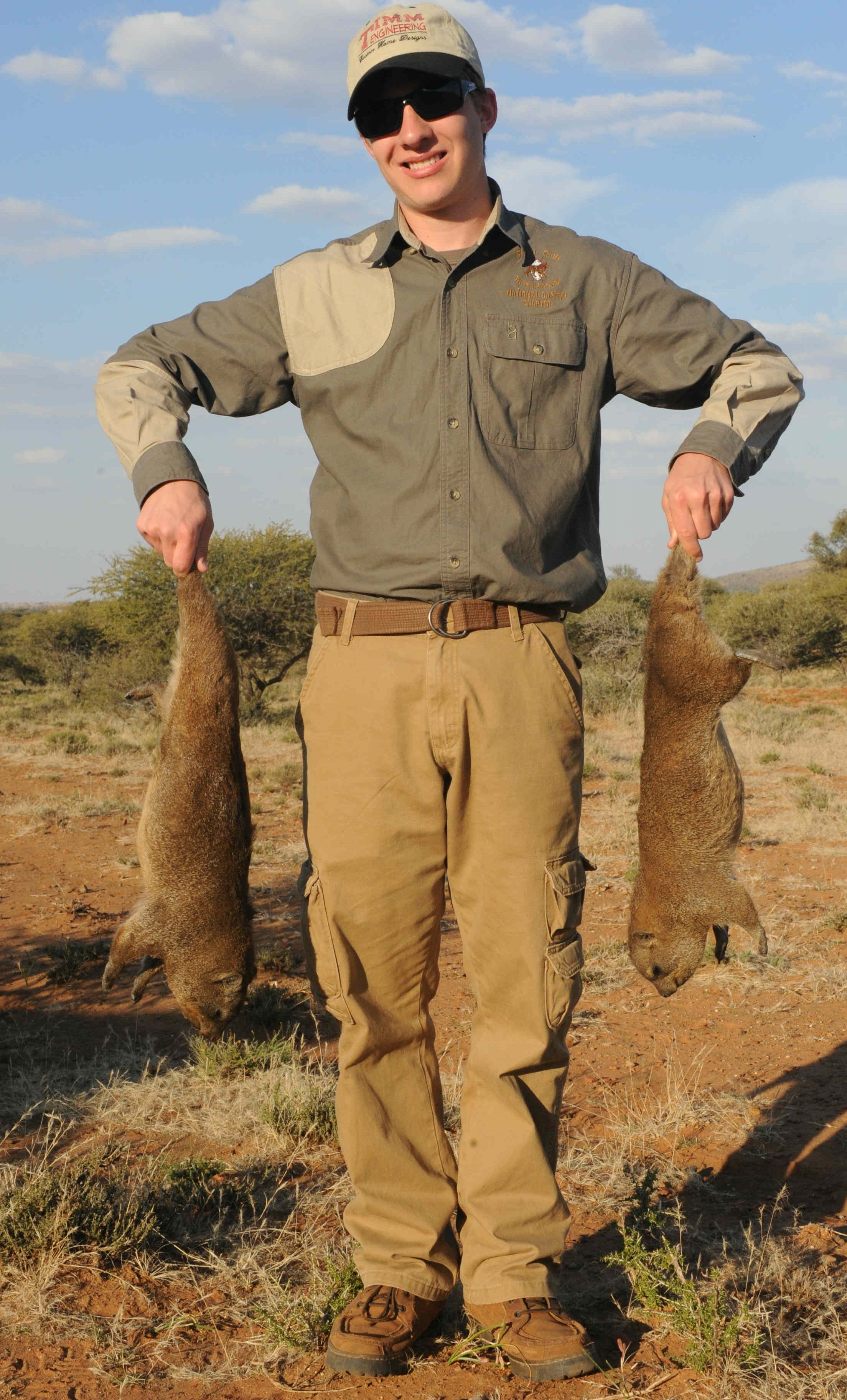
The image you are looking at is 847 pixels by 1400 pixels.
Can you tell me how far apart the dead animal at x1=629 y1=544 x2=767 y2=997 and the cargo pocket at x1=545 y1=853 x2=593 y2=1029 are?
30 centimetres

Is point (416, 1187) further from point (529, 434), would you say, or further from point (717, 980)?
point (717, 980)

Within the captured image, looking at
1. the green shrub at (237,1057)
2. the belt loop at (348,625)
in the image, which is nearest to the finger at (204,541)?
the belt loop at (348,625)

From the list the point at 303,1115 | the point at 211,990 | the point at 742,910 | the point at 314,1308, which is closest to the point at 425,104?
the point at 742,910

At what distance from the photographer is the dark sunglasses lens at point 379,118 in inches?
111

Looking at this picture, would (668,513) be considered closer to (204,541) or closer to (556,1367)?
(204,541)

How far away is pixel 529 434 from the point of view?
2848 mm

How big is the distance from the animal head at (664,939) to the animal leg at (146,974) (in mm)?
1475

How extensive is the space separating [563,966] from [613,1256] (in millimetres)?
894

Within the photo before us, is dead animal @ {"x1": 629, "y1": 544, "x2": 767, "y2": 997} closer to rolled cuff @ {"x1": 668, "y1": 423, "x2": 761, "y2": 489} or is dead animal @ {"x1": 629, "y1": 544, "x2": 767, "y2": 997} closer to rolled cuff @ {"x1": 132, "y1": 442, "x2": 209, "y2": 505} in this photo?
rolled cuff @ {"x1": 668, "y1": 423, "x2": 761, "y2": 489}

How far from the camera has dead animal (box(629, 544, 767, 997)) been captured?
3.02m

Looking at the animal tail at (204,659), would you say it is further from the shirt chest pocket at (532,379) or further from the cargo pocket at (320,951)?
the shirt chest pocket at (532,379)

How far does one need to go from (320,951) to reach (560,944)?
2.12 ft

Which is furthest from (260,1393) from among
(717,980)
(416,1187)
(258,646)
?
(258,646)

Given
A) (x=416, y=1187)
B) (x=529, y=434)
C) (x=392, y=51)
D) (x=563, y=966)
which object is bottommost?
(x=416, y=1187)
